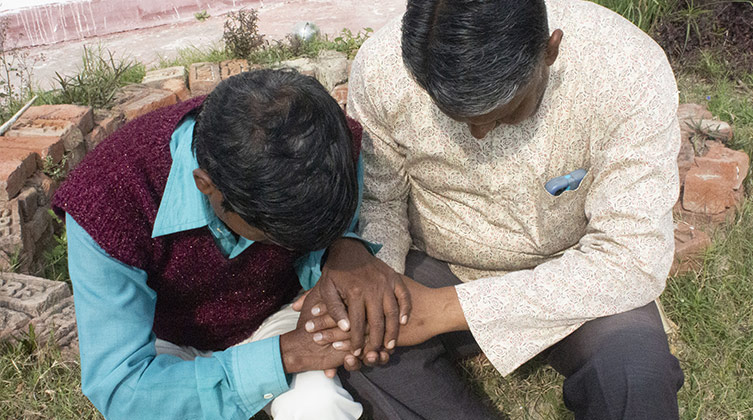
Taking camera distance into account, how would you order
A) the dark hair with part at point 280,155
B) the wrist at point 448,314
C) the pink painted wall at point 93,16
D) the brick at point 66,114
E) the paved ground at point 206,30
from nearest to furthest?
1. the dark hair with part at point 280,155
2. the wrist at point 448,314
3. the brick at point 66,114
4. the paved ground at point 206,30
5. the pink painted wall at point 93,16

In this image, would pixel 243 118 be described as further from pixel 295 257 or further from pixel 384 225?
pixel 384 225

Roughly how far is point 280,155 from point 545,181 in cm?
103

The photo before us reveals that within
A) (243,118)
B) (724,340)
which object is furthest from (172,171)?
(724,340)

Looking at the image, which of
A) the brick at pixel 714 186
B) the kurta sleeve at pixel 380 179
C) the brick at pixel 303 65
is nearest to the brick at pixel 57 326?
the kurta sleeve at pixel 380 179

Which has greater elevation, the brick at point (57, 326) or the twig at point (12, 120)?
the twig at point (12, 120)

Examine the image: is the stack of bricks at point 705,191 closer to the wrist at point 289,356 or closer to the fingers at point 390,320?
the fingers at point 390,320

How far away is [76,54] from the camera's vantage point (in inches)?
194

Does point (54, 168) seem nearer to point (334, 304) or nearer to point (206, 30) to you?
point (334, 304)

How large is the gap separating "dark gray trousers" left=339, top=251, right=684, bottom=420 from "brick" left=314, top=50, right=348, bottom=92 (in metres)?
2.05

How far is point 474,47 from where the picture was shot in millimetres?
1720

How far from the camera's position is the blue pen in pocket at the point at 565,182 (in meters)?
2.27

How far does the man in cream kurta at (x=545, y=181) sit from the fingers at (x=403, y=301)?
158 millimetres

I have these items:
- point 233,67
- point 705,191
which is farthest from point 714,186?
point 233,67

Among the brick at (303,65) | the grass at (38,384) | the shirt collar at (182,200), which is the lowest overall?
the grass at (38,384)
